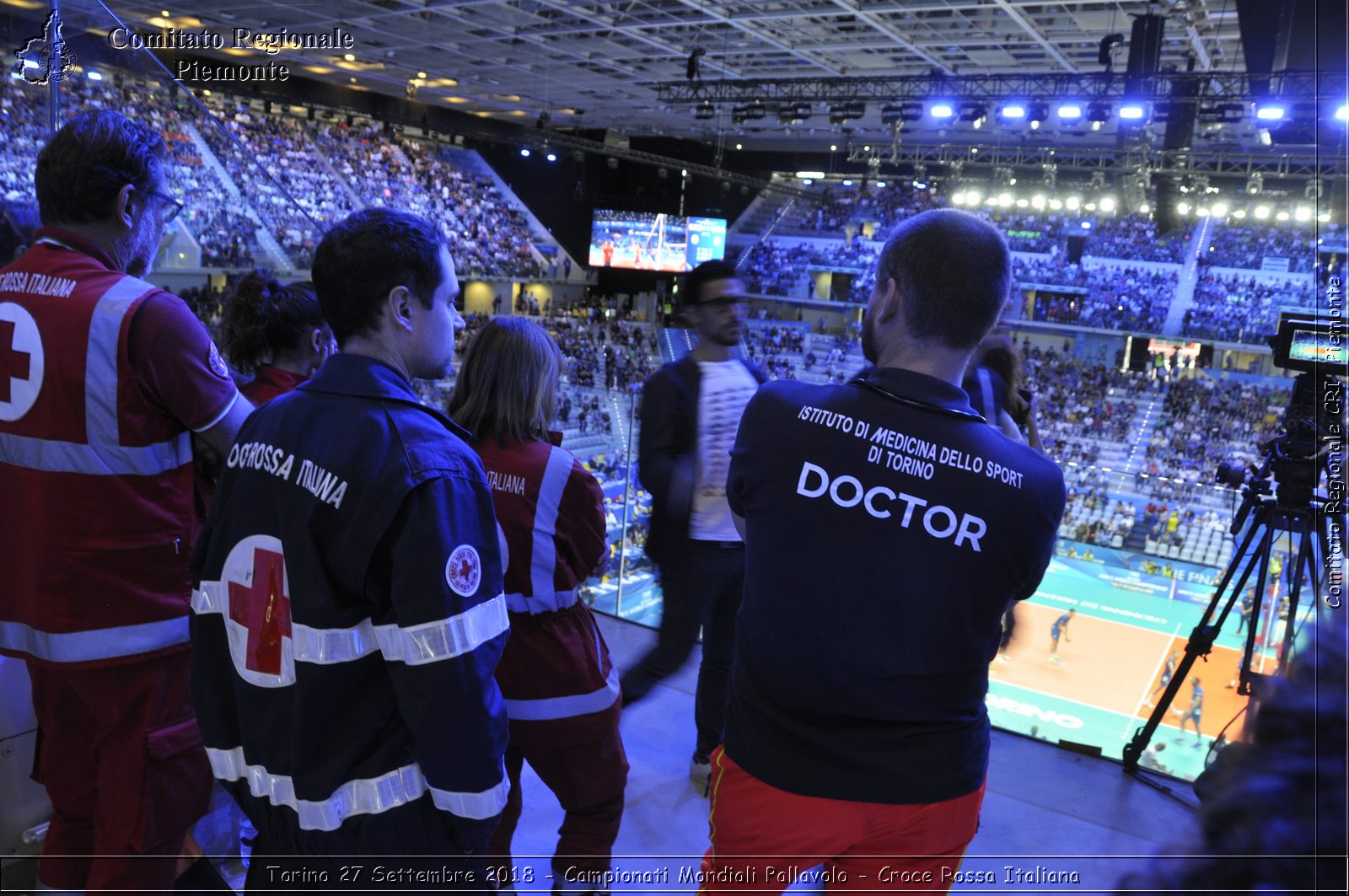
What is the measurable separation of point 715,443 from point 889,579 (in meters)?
1.37

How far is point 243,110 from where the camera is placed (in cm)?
1880

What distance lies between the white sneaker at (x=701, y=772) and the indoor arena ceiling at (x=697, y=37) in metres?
10.1

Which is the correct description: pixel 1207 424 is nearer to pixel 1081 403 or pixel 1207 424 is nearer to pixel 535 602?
pixel 1081 403

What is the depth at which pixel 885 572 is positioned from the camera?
3.39 ft

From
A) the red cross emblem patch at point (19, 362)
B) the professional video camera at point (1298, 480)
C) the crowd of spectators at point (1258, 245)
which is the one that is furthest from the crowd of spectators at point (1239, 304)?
the red cross emblem patch at point (19, 362)

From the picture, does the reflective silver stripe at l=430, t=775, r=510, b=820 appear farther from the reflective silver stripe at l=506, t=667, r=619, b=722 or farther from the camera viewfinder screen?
the camera viewfinder screen

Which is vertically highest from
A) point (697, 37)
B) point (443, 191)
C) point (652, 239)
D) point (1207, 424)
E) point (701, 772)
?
point (697, 37)

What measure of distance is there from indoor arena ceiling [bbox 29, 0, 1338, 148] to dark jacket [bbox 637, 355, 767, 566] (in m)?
9.63

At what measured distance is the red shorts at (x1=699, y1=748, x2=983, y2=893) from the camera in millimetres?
1082

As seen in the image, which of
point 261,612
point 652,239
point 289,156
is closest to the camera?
point 261,612

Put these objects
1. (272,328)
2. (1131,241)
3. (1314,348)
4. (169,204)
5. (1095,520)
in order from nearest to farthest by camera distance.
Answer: (169,204) < (272,328) < (1314,348) < (1095,520) < (1131,241)

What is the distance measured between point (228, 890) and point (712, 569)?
4.54ft

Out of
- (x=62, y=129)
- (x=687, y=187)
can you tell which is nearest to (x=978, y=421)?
(x=62, y=129)

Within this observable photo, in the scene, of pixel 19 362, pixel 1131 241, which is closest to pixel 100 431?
pixel 19 362
